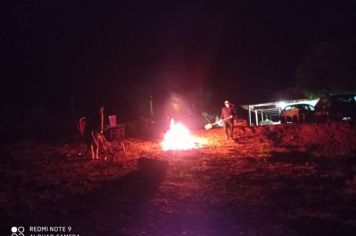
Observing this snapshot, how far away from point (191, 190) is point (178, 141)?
904cm

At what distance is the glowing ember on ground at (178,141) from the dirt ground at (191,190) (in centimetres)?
73

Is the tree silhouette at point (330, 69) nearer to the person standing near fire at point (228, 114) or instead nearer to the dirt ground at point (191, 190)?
the dirt ground at point (191, 190)

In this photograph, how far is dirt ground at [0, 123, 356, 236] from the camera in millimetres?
8758

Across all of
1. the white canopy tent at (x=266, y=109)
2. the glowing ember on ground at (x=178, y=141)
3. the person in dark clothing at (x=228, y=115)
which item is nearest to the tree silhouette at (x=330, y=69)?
the white canopy tent at (x=266, y=109)

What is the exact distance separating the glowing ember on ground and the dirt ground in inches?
28.8

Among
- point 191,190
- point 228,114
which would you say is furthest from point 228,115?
point 191,190

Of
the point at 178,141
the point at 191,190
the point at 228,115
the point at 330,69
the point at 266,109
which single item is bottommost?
the point at 191,190

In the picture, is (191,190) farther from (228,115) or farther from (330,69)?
(330,69)

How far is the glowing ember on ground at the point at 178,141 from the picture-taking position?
19911mm

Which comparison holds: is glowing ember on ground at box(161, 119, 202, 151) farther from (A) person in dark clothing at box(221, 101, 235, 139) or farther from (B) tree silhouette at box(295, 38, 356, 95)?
(B) tree silhouette at box(295, 38, 356, 95)

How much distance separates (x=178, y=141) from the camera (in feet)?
68.0

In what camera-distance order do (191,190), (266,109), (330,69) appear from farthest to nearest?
(330,69) → (266,109) → (191,190)

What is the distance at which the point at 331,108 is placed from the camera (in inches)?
1029

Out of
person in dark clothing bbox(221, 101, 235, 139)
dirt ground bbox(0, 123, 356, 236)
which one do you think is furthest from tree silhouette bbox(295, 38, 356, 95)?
person in dark clothing bbox(221, 101, 235, 139)
